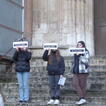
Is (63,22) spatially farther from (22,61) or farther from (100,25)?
(22,61)

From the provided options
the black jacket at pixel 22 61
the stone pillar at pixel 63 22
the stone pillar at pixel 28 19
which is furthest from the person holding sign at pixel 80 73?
the stone pillar at pixel 28 19

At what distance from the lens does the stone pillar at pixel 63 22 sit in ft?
54.2

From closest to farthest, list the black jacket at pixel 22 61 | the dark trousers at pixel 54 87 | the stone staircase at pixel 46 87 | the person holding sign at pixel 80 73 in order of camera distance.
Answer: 1. the person holding sign at pixel 80 73
2. the dark trousers at pixel 54 87
3. the stone staircase at pixel 46 87
4. the black jacket at pixel 22 61

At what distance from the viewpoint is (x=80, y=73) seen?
11898mm

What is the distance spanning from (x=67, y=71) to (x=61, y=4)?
3.13 m

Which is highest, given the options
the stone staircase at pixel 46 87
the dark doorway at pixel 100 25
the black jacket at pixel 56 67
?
the dark doorway at pixel 100 25

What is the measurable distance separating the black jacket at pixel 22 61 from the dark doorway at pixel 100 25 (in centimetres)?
485

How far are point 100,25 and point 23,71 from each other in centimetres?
536

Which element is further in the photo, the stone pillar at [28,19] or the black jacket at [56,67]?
the stone pillar at [28,19]

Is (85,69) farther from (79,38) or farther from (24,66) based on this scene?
(79,38)

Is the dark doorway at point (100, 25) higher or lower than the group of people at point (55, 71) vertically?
higher

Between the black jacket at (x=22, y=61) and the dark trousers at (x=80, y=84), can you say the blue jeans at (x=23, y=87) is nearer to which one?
the black jacket at (x=22, y=61)

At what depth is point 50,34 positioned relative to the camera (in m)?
16.7

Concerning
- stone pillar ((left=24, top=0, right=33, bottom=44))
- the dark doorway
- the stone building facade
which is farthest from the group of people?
the dark doorway
